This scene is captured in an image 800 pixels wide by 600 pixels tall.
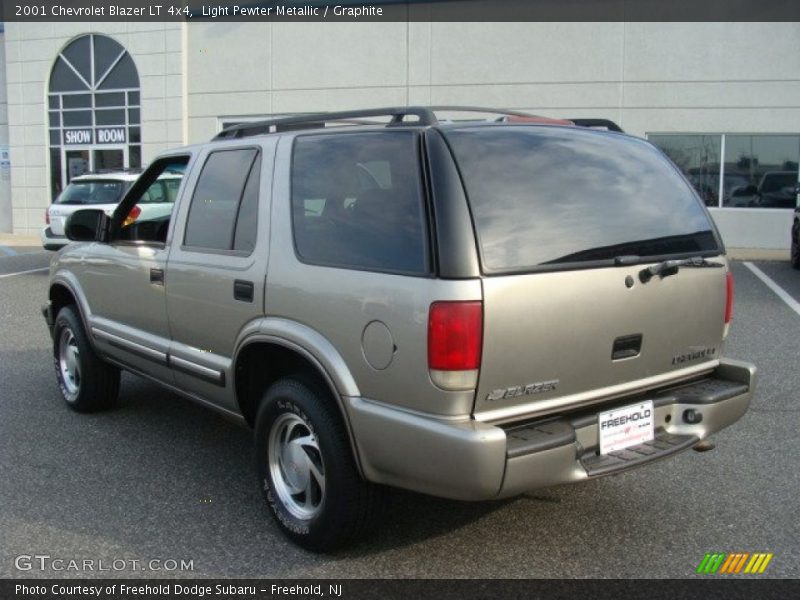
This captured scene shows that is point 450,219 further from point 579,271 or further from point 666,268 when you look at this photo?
point 666,268

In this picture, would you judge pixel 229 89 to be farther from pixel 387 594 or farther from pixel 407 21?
pixel 387 594

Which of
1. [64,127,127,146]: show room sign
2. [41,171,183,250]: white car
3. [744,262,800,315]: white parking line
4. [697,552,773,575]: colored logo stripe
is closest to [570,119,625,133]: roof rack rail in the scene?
[697,552,773,575]: colored logo stripe

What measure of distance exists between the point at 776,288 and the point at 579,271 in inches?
402

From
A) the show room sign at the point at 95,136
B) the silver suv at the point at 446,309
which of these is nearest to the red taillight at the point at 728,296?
the silver suv at the point at 446,309

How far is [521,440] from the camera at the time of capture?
9.86 feet

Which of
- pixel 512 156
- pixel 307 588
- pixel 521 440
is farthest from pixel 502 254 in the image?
pixel 307 588

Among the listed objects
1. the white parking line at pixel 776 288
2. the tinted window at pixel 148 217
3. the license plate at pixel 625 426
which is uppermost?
the tinted window at pixel 148 217

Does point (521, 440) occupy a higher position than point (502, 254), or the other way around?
point (502, 254)

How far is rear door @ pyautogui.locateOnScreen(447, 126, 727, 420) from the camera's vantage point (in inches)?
118

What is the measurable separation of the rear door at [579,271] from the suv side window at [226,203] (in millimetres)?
1210

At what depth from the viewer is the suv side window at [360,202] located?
10.2ft

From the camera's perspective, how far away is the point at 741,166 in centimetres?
1839

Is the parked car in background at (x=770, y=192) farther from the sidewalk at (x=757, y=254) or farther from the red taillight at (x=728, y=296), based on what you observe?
the red taillight at (x=728, y=296)

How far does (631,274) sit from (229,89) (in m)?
19.8
